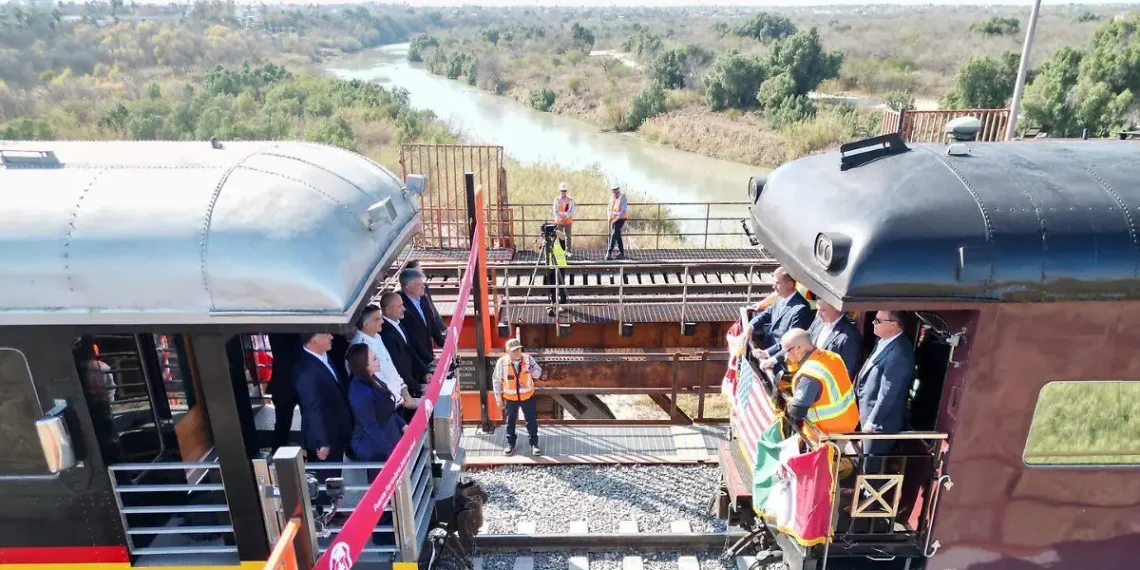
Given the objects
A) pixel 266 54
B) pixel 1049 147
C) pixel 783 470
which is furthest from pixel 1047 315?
pixel 266 54

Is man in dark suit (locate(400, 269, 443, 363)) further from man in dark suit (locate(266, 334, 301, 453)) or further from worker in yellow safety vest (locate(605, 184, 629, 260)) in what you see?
worker in yellow safety vest (locate(605, 184, 629, 260))

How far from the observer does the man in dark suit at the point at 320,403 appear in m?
4.31

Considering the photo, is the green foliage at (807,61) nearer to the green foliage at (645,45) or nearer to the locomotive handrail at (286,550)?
the green foliage at (645,45)

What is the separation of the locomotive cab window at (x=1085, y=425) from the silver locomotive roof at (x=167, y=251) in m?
4.26

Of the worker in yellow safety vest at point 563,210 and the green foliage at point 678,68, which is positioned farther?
the green foliage at point 678,68

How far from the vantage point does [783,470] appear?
15.0 feet

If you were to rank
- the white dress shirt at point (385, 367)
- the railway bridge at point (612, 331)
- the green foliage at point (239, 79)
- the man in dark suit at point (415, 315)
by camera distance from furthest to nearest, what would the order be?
the green foliage at point (239, 79) < the railway bridge at point (612, 331) < the man in dark suit at point (415, 315) < the white dress shirt at point (385, 367)

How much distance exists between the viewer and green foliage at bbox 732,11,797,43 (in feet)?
230

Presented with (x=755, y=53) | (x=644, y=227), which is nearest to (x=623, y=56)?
(x=755, y=53)

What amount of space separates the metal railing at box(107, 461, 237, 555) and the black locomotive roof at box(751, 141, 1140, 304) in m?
3.99

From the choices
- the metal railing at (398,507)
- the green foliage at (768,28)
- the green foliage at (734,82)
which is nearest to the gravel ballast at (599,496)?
the metal railing at (398,507)

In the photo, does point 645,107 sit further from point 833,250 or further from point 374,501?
point 374,501

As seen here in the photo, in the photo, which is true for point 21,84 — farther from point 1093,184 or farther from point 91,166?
point 1093,184

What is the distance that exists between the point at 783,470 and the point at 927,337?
4.47 feet
